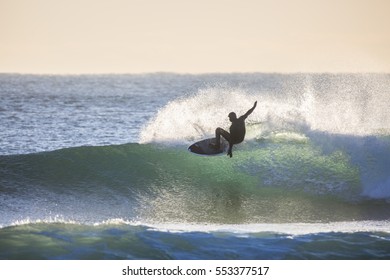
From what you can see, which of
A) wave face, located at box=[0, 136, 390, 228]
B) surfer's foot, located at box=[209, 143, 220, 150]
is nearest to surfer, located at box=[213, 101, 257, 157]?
surfer's foot, located at box=[209, 143, 220, 150]

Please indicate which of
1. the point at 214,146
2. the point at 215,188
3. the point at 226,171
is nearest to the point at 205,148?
the point at 214,146

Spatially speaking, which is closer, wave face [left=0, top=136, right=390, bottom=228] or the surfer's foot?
wave face [left=0, top=136, right=390, bottom=228]

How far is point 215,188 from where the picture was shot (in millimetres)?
8938

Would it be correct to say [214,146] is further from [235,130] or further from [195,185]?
[235,130]

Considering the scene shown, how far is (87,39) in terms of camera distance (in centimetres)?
2453

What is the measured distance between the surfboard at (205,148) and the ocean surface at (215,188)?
0.32 m

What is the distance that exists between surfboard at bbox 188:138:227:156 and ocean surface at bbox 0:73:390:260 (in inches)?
12.4

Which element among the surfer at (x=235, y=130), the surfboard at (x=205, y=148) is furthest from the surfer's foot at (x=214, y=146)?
the surfer at (x=235, y=130)

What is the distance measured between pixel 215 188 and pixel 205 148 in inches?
28.0

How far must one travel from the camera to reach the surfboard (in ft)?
29.9

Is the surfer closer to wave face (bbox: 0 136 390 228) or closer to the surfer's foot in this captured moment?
the surfer's foot

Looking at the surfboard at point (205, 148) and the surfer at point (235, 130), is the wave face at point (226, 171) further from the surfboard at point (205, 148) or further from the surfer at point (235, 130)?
the surfer at point (235, 130)

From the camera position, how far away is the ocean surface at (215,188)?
20.2 feet

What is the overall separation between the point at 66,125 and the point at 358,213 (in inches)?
409
